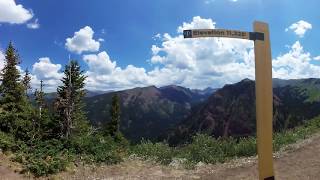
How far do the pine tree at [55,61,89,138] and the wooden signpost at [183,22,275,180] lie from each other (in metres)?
Answer: 20.0

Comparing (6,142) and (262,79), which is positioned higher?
(262,79)

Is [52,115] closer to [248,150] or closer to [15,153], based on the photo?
[15,153]

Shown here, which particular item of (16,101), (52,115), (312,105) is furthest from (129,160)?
(312,105)

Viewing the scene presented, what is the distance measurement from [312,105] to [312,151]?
167 meters

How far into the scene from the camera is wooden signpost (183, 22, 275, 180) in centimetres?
628

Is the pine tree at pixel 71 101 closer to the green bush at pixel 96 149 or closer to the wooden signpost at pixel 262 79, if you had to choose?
the green bush at pixel 96 149

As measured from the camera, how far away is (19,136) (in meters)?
24.6

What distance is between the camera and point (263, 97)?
6.32 m

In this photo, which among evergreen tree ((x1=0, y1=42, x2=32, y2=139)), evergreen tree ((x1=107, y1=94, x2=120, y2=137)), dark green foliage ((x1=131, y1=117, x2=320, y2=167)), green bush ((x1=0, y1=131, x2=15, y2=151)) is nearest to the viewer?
dark green foliage ((x1=131, y1=117, x2=320, y2=167))

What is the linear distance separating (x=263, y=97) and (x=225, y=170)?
12.6 meters

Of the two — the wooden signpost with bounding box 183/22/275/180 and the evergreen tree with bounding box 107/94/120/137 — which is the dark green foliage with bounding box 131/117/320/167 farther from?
the evergreen tree with bounding box 107/94/120/137

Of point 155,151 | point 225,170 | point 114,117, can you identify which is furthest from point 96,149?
point 114,117

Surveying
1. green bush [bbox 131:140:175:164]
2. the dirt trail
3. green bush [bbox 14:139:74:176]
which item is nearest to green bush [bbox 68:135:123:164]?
green bush [bbox 14:139:74:176]

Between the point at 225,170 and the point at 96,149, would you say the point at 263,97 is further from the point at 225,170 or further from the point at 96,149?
the point at 96,149
